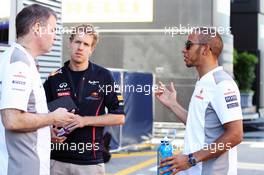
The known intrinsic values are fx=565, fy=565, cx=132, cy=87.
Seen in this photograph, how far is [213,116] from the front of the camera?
361 centimetres

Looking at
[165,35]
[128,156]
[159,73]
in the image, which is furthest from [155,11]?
[128,156]

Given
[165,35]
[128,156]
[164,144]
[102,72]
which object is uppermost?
[165,35]

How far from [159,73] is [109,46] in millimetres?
2118

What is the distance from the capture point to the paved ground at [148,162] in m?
10.5

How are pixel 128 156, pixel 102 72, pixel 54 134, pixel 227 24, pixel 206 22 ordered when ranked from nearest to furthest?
pixel 54 134, pixel 102 72, pixel 128 156, pixel 206 22, pixel 227 24

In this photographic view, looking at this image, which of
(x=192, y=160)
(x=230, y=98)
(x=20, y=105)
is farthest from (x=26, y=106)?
(x=230, y=98)

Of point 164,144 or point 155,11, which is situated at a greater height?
point 155,11

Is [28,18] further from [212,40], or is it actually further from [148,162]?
[148,162]

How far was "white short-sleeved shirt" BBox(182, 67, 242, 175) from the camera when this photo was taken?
355cm

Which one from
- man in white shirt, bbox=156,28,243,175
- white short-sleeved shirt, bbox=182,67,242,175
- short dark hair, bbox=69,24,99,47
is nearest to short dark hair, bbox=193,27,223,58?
man in white shirt, bbox=156,28,243,175

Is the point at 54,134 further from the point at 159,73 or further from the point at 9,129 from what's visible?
the point at 159,73

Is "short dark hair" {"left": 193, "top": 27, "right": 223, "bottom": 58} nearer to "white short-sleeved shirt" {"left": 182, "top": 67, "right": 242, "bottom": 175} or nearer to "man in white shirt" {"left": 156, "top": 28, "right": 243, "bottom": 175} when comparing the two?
"man in white shirt" {"left": 156, "top": 28, "right": 243, "bottom": 175}

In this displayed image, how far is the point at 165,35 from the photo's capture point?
62.5ft

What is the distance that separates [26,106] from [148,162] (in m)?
8.52
